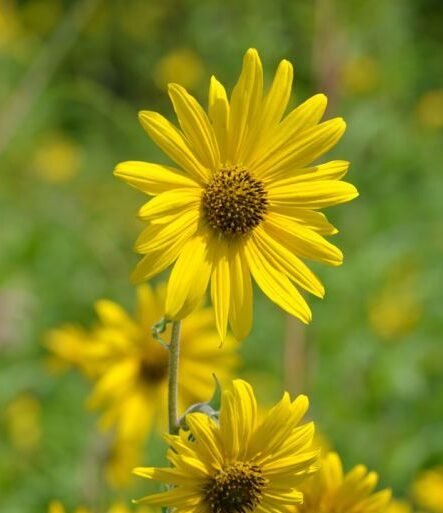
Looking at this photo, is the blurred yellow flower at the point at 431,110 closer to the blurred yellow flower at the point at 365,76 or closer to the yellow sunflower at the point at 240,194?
the blurred yellow flower at the point at 365,76

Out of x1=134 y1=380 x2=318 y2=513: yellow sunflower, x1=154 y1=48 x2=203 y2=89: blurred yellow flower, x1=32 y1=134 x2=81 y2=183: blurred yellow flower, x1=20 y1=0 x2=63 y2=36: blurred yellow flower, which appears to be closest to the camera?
x1=134 y1=380 x2=318 y2=513: yellow sunflower

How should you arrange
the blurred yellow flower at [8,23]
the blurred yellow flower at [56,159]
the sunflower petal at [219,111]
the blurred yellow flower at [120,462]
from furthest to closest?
1. the blurred yellow flower at [8,23]
2. the blurred yellow flower at [56,159]
3. the blurred yellow flower at [120,462]
4. the sunflower petal at [219,111]

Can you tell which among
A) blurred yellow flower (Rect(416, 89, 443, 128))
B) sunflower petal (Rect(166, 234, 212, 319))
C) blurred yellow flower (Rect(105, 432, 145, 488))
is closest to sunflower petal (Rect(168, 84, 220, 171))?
sunflower petal (Rect(166, 234, 212, 319))

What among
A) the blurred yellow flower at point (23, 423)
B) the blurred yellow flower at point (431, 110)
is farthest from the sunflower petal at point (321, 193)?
the blurred yellow flower at point (431, 110)

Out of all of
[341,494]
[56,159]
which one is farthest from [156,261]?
[56,159]

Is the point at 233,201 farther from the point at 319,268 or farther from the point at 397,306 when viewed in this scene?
the point at 397,306

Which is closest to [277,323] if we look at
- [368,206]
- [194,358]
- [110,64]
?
[368,206]

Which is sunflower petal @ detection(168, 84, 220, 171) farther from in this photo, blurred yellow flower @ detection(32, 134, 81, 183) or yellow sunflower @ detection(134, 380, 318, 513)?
blurred yellow flower @ detection(32, 134, 81, 183)

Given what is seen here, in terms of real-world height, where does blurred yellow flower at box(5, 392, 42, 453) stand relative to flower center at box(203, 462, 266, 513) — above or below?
below

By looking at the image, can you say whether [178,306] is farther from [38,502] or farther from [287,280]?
[38,502]
